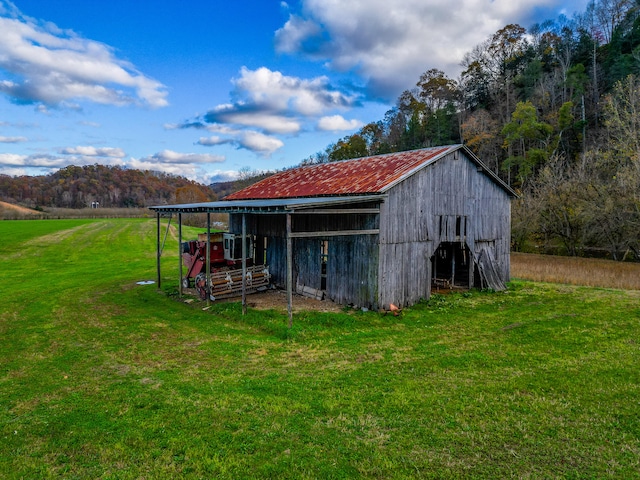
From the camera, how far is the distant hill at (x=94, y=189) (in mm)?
103062

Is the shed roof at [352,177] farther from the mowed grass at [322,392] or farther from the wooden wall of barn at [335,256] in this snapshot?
the mowed grass at [322,392]

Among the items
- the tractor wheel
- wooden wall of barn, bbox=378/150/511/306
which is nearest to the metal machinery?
the tractor wheel

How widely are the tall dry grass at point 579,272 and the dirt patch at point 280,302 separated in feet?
43.1

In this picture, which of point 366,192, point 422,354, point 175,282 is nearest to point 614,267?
point 366,192

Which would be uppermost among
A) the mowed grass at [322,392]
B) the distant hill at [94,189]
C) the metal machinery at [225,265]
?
the distant hill at [94,189]

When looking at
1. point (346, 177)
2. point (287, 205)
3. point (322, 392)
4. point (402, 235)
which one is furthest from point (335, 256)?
point (322, 392)

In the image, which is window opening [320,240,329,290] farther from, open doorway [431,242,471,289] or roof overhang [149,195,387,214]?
open doorway [431,242,471,289]

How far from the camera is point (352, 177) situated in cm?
1527

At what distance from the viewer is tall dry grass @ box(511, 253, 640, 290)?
62.9 ft

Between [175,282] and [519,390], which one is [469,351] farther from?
[175,282]

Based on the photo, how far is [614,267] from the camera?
23.3 m

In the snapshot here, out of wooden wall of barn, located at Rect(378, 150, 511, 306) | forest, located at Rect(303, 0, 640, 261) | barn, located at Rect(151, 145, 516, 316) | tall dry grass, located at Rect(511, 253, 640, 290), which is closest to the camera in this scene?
barn, located at Rect(151, 145, 516, 316)

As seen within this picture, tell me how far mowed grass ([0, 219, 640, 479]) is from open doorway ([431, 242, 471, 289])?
14.3ft

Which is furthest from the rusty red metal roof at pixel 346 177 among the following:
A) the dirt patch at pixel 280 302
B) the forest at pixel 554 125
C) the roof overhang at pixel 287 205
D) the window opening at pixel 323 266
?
the forest at pixel 554 125
